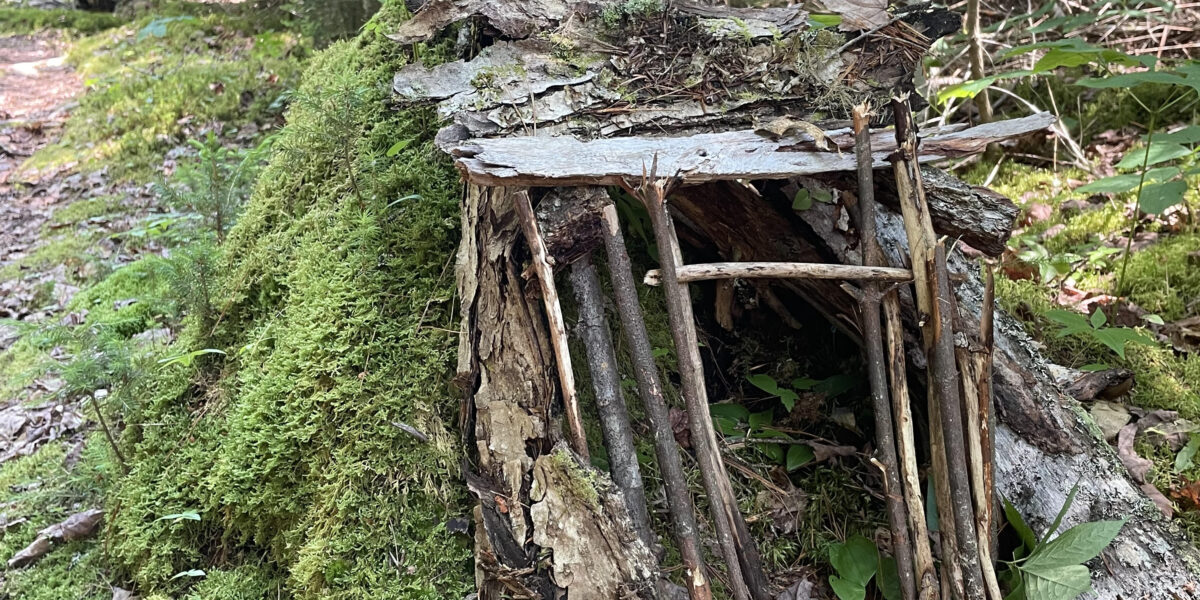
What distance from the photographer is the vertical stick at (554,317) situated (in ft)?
6.88

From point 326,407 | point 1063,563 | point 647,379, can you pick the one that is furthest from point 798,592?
point 326,407

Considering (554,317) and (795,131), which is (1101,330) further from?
(554,317)

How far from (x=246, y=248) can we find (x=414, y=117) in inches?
45.1

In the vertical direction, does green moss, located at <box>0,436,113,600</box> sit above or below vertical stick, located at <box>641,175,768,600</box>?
below

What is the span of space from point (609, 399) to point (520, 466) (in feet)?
1.25

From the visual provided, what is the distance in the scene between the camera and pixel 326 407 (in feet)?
8.25

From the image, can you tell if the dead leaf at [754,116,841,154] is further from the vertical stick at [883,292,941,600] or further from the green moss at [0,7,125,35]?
the green moss at [0,7,125,35]

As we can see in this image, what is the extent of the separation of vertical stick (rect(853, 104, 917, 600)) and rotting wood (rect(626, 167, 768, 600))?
1.52 ft

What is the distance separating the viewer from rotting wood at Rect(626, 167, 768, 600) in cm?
198

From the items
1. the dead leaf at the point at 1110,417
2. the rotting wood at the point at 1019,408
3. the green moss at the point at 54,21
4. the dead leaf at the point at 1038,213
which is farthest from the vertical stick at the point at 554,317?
the green moss at the point at 54,21

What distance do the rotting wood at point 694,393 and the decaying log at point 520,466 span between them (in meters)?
0.25

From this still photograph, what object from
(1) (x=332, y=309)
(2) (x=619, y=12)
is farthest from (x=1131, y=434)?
(1) (x=332, y=309)

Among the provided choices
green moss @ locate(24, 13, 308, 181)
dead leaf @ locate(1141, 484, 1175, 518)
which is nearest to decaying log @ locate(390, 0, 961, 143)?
dead leaf @ locate(1141, 484, 1175, 518)

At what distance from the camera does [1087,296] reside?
150 inches
